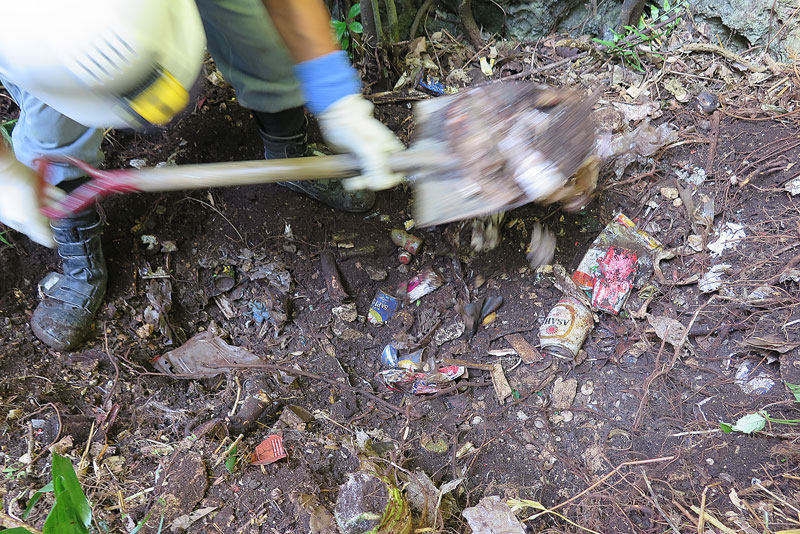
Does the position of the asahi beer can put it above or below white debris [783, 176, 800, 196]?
below

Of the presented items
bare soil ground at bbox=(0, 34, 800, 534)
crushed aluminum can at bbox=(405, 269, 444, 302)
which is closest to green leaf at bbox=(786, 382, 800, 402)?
bare soil ground at bbox=(0, 34, 800, 534)

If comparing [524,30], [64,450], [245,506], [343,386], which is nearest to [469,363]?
[343,386]

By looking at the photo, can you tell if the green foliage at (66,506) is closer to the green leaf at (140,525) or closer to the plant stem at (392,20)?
the green leaf at (140,525)

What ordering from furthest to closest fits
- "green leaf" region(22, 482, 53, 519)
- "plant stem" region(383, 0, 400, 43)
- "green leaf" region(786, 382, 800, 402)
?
"plant stem" region(383, 0, 400, 43) < "green leaf" region(786, 382, 800, 402) < "green leaf" region(22, 482, 53, 519)

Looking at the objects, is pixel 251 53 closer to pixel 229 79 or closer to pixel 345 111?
pixel 229 79

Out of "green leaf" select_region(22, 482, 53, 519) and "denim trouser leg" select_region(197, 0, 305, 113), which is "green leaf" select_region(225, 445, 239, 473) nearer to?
"green leaf" select_region(22, 482, 53, 519)

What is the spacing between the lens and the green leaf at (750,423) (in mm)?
1556

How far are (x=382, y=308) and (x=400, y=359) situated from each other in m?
0.25

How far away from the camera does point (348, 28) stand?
2.47 meters

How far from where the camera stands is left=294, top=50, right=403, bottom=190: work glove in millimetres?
1440

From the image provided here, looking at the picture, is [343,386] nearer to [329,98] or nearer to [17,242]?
[329,98]

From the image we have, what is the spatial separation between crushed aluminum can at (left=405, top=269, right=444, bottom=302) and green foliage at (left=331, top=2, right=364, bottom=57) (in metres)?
1.33

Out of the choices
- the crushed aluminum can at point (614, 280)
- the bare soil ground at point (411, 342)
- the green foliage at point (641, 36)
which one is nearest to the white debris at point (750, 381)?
the bare soil ground at point (411, 342)

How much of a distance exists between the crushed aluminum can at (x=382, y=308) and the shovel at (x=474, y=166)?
0.80 metres
